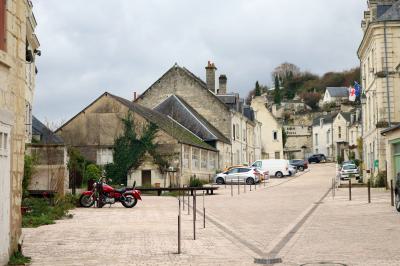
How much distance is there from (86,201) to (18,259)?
43.9ft

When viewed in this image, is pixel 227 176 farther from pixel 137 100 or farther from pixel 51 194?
pixel 51 194

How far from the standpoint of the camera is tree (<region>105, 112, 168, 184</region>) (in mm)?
37562

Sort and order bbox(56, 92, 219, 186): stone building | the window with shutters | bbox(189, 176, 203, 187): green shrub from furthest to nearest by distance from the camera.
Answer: bbox(189, 176, 203, 187): green shrub, bbox(56, 92, 219, 186): stone building, the window with shutters

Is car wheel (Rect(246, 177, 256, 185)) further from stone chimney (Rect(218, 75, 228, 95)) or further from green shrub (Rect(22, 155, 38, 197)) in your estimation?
green shrub (Rect(22, 155, 38, 197))

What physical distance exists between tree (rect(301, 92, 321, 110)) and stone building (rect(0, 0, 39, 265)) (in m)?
126

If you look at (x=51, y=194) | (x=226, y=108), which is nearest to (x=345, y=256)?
(x=51, y=194)

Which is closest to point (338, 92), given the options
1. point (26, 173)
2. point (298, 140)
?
point (298, 140)

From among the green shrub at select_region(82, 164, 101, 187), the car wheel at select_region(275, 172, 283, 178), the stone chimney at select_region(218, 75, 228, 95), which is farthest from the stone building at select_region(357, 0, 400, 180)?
the stone chimney at select_region(218, 75, 228, 95)

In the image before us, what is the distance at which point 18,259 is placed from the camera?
31.0ft

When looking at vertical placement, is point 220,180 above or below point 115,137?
below

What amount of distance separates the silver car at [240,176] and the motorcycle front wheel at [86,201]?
19.8m

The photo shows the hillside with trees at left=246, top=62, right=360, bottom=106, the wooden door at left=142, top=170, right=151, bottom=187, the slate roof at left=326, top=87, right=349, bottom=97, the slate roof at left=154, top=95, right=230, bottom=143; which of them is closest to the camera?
the wooden door at left=142, top=170, right=151, bottom=187

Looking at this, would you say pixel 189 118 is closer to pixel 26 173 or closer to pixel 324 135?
pixel 26 173

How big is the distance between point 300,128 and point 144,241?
314 ft
